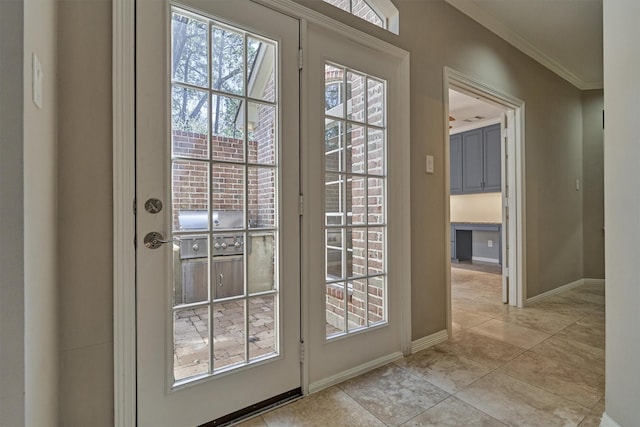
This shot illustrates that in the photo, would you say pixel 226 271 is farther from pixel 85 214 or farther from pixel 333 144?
pixel 333 144

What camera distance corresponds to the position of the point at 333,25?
173cm

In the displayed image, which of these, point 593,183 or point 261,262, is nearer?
point 261,262

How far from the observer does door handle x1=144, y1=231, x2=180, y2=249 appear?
1.27 m

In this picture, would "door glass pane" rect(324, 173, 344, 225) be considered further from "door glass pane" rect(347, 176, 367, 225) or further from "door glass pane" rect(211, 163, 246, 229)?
"door glass pane" rect(211, 163, 246, 229)

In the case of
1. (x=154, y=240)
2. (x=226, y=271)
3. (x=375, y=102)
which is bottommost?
(x=226, y=271)

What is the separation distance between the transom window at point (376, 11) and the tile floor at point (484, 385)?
2.22m

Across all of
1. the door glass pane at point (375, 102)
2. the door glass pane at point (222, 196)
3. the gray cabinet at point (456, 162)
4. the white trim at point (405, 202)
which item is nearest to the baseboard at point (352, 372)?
the white trim at point (405, 202)

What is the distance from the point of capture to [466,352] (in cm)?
212

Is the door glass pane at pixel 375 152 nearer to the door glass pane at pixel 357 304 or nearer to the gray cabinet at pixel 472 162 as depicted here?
the door glass pane at pixel 357 304

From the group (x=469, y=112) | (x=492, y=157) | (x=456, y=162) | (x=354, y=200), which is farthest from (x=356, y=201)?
(x=456, y=162)

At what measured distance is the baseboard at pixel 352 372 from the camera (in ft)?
5.54

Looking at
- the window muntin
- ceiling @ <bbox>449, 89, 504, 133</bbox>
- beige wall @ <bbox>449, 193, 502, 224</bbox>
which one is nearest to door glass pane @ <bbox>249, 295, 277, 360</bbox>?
the window muntin

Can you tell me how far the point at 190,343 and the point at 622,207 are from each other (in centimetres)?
196
